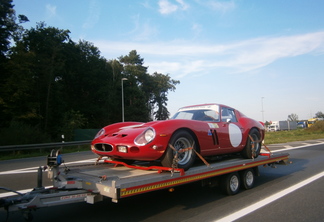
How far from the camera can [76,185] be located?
160 inches

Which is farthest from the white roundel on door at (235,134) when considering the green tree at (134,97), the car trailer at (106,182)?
the green tree at (134,97)

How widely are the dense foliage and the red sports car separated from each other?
1610 centimetres

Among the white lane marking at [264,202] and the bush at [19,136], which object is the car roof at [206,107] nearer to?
the white lane marking at [264,202]

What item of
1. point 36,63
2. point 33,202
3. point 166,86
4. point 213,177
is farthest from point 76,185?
point 166,86

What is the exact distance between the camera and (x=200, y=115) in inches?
252

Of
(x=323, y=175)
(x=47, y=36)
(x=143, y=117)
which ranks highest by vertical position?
(x=47, y=36)

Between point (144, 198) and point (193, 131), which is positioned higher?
point (193, 131)

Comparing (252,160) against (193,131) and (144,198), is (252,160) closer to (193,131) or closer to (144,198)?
(193,131)

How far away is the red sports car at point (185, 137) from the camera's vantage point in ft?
14.8

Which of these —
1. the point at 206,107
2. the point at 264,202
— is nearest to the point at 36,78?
the point at 206,107

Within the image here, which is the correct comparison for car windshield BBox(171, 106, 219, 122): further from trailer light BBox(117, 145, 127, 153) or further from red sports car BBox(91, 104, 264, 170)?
trailer light BBox(117, 145, 127, 153)

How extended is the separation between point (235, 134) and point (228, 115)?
567 millimetres

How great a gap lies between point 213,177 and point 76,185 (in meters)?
2.80

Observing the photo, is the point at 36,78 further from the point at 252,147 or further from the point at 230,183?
the point at 230,183
